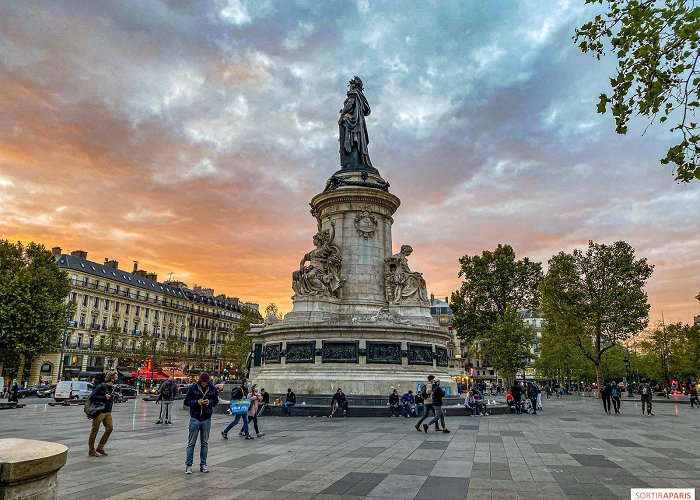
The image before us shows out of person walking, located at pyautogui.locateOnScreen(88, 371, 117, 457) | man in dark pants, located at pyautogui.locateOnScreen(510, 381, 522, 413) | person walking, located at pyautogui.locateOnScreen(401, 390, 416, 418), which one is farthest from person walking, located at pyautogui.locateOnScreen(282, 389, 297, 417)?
man in dark pants, located at pyautogui.locateOnScreen(510, 381, 522, 413)

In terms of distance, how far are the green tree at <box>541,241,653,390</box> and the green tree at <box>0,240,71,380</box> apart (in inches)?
1965

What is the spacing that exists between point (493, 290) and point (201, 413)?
54.0m

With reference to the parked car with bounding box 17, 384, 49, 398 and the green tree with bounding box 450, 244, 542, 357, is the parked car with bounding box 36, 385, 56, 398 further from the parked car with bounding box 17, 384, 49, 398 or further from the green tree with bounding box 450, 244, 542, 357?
the green tree with bounding box 450, 244, 542, 357

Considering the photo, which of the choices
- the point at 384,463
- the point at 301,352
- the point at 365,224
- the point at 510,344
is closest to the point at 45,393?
the point at 301,352

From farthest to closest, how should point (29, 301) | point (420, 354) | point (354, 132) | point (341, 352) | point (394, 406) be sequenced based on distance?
point (29, 301)
point (354, 132)
point (420, 354)
point (341, 352)
point (394, 406)

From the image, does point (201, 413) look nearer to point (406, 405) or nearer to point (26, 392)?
point (406, 405)

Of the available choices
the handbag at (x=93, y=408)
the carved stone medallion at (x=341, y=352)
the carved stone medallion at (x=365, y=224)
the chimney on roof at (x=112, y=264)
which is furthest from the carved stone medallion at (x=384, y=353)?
the chimney on roof at (x=112, y=264)

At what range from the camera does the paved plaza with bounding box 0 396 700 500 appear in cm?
809

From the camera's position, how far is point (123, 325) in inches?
2938

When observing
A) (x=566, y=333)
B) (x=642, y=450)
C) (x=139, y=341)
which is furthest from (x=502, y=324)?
(x=139, y=341)

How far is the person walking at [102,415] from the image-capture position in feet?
37.7

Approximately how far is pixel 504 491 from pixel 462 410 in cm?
1574

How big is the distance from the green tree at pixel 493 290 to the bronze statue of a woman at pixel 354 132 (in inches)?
1240

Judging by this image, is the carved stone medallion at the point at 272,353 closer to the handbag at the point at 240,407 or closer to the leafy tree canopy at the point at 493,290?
the handbag at the point at 240,407
